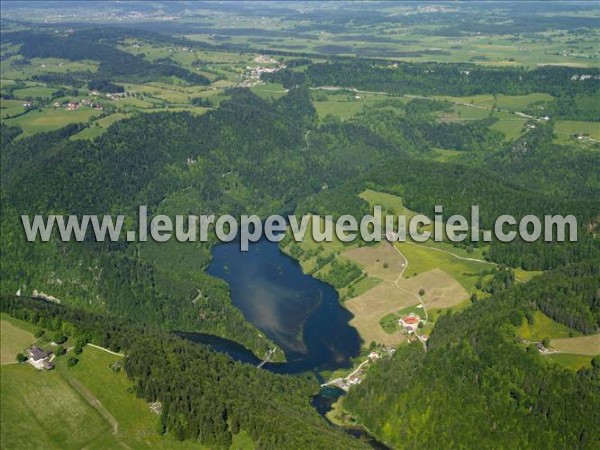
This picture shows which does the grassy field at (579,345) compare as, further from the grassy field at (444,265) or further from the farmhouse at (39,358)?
the farmhouse at (39,358)

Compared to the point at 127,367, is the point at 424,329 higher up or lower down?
lower down

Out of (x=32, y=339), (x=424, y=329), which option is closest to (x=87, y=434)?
(x=32, y=339)

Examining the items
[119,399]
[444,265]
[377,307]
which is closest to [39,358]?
[119,399]

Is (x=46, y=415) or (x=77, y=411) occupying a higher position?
(x=46, y=415)

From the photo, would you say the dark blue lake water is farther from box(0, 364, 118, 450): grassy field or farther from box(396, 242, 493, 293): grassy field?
box(0, 364, 118, 450): grassy field

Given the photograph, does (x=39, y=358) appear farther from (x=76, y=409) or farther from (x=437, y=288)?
(x=437, y=288)

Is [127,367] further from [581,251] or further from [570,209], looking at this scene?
[570,209]
